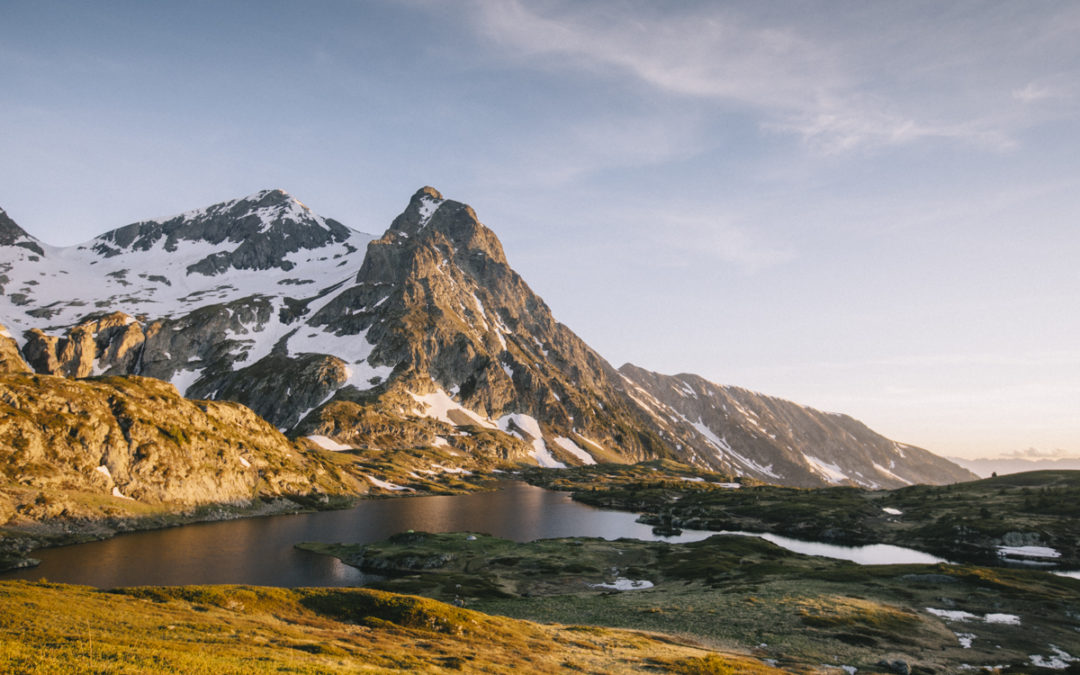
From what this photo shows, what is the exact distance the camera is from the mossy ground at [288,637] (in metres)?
23.4

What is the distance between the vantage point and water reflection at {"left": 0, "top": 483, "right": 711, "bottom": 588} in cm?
8112

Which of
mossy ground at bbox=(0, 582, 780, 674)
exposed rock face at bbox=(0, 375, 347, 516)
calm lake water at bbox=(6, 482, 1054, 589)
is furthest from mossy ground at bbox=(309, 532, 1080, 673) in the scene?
exposed rock face at bbox=(0, 375, 347, 516)

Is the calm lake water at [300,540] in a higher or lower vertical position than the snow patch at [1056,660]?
lower

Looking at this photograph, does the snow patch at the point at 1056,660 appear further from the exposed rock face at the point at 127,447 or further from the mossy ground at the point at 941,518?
the exposed rock face at the point at 127,447

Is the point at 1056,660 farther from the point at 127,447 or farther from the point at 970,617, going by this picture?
the point at 127,447

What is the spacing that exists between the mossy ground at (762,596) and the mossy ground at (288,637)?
1019cm

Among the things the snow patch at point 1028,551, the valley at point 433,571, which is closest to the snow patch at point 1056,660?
the valley at point 433,571

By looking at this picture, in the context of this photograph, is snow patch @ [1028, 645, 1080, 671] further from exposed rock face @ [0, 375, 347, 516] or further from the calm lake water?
exposed rock face @ [0, 375, 347, 516]

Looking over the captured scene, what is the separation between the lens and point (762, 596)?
66125mm

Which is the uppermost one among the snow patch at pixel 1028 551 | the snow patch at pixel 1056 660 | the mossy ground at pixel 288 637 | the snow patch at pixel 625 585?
the mossy ground at pixel 288 637

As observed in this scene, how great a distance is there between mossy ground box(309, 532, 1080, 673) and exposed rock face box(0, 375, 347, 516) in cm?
4957

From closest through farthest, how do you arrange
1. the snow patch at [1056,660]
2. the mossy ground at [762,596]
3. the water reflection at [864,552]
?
the snow patch at [1056,660] → the mossy ground at [762,596] → the water reflection at [864,552]

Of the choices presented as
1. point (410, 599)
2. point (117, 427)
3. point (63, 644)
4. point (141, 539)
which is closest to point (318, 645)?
point (63, 644)

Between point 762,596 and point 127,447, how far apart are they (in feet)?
441
